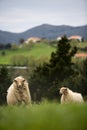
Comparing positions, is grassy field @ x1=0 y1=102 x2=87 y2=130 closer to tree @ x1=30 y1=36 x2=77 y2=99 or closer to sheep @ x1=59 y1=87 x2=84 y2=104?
sheep @ x1=59 y1=87 x2=84 y2=104

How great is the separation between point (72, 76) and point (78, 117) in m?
1.40

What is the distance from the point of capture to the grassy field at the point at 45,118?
6.09ft

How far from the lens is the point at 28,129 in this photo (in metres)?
1.85

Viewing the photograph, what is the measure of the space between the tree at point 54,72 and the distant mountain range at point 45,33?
154 mm

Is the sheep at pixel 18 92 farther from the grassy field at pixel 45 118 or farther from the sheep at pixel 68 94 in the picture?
the grassy field at pixel 45 118

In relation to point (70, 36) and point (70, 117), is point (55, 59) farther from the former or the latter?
point (70, 117)

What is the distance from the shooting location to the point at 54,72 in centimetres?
355

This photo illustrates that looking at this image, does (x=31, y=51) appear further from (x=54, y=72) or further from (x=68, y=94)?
(x=68, y=94)

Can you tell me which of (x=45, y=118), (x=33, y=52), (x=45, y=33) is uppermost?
(x=45, y=33)

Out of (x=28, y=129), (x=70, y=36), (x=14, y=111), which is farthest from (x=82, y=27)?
(x=28, y=129)

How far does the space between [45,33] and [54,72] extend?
0.44m

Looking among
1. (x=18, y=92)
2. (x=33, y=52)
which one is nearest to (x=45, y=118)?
(x=33, y=52)

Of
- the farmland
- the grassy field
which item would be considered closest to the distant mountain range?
the farmland

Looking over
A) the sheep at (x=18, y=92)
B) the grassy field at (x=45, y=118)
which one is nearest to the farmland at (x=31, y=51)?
the sheep at (x=18, y=92)
